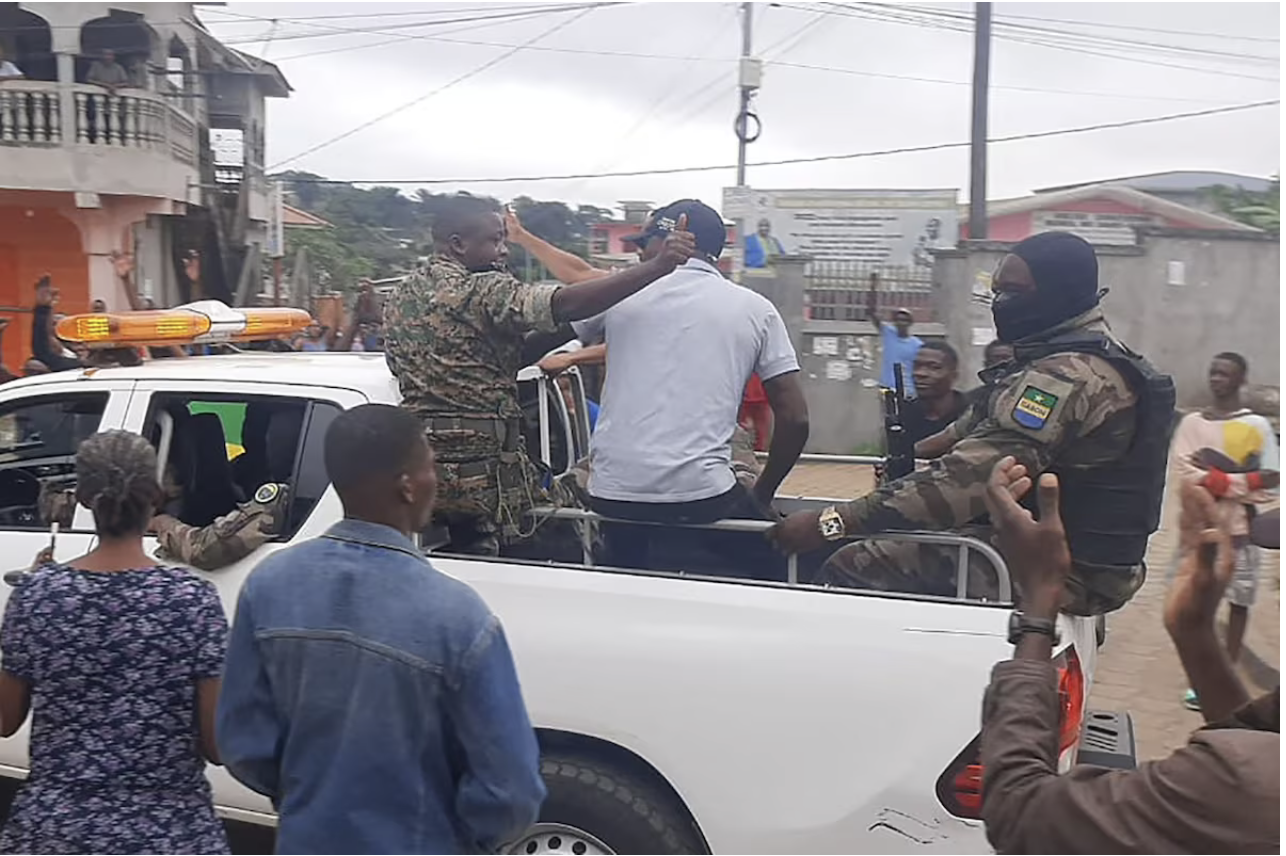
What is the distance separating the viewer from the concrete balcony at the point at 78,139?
512 inches

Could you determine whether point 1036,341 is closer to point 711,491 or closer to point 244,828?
point 711,491

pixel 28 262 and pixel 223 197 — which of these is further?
pixel 223 197

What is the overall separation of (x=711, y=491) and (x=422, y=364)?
85 centimetres

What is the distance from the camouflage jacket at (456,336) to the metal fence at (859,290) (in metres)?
9.08

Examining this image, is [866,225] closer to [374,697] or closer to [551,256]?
[551,256]

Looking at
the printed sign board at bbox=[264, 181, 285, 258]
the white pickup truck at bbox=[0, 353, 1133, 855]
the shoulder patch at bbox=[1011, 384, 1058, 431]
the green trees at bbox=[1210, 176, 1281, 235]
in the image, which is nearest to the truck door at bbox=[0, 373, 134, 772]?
the white pickup truck at bbox=[0, 353, 1133, 855]

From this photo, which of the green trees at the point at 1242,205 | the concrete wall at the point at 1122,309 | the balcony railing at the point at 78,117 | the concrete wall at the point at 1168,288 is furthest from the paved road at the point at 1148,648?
the balcony railing at the point at 78,117

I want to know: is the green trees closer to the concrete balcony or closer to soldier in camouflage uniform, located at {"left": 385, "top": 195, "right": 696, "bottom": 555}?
soldier in camouflage uniform, located at {"left": 385, "top": 195, "right": 696, "bottom": 555}

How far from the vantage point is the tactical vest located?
9.41 ft

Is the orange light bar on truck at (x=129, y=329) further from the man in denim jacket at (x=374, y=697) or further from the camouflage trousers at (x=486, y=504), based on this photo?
the man in denim jacket at (x=374, y=697)

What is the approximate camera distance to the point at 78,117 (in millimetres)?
13141

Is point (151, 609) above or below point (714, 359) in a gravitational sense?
below

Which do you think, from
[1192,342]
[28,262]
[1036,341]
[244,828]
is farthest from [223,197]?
[1036,341]

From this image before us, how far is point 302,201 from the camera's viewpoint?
6980 mm
